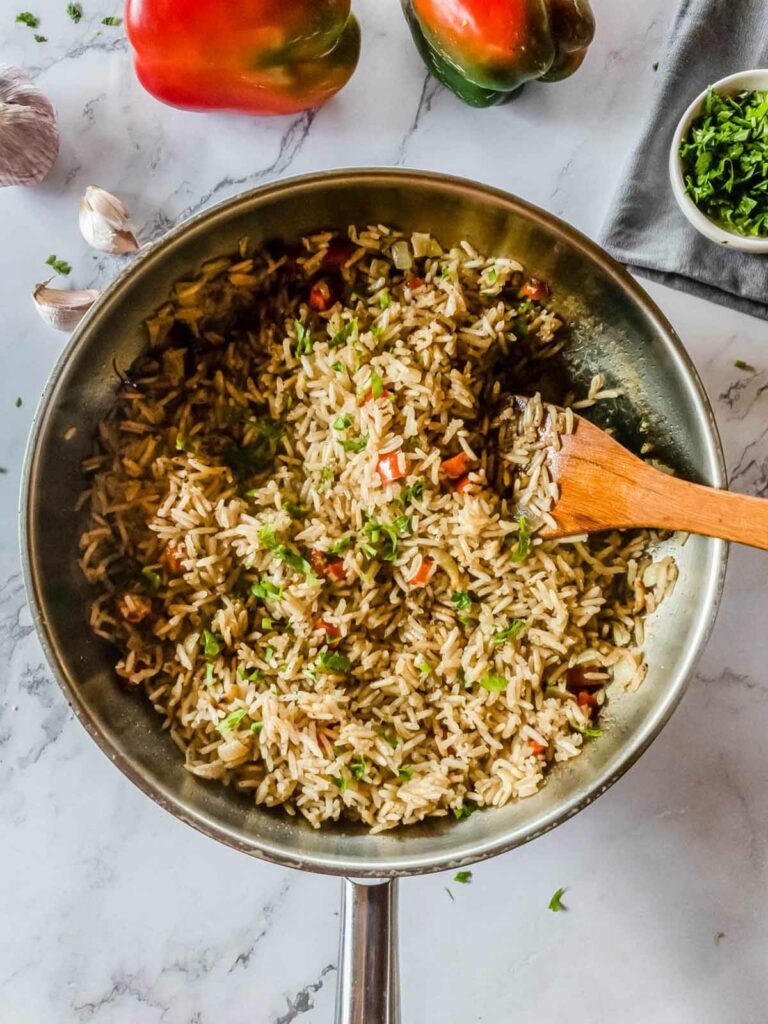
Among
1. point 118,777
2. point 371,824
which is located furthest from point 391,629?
point 118,777

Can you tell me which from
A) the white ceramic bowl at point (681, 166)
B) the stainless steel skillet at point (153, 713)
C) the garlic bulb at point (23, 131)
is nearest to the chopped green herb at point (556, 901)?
the stainless steel skillet at point (153, 713)

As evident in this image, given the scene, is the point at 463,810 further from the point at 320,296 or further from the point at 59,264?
the point at 59,264

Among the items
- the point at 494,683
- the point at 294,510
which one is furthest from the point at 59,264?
the point at 494,683

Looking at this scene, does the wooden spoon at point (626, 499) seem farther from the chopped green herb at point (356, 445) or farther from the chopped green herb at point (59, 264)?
the chopped green herb at point (59, 264)

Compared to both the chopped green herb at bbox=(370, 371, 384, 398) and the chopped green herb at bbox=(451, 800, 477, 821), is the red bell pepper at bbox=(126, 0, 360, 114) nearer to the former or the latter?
the chopped green herb at bbox=(370, 371, 384, 398)

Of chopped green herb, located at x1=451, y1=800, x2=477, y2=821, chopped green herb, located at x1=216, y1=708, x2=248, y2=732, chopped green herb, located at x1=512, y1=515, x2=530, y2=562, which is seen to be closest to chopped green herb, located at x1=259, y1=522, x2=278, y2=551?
chopped green herb, located at x1=216, y1=708, x2=248, y2=732

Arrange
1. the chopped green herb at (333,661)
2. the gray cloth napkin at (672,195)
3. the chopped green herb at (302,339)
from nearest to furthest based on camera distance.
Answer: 1. the chopped green herb at (333,661)
2. the chopped green herb at (302,339)
3. the gray cloth napkin at (672,195)
